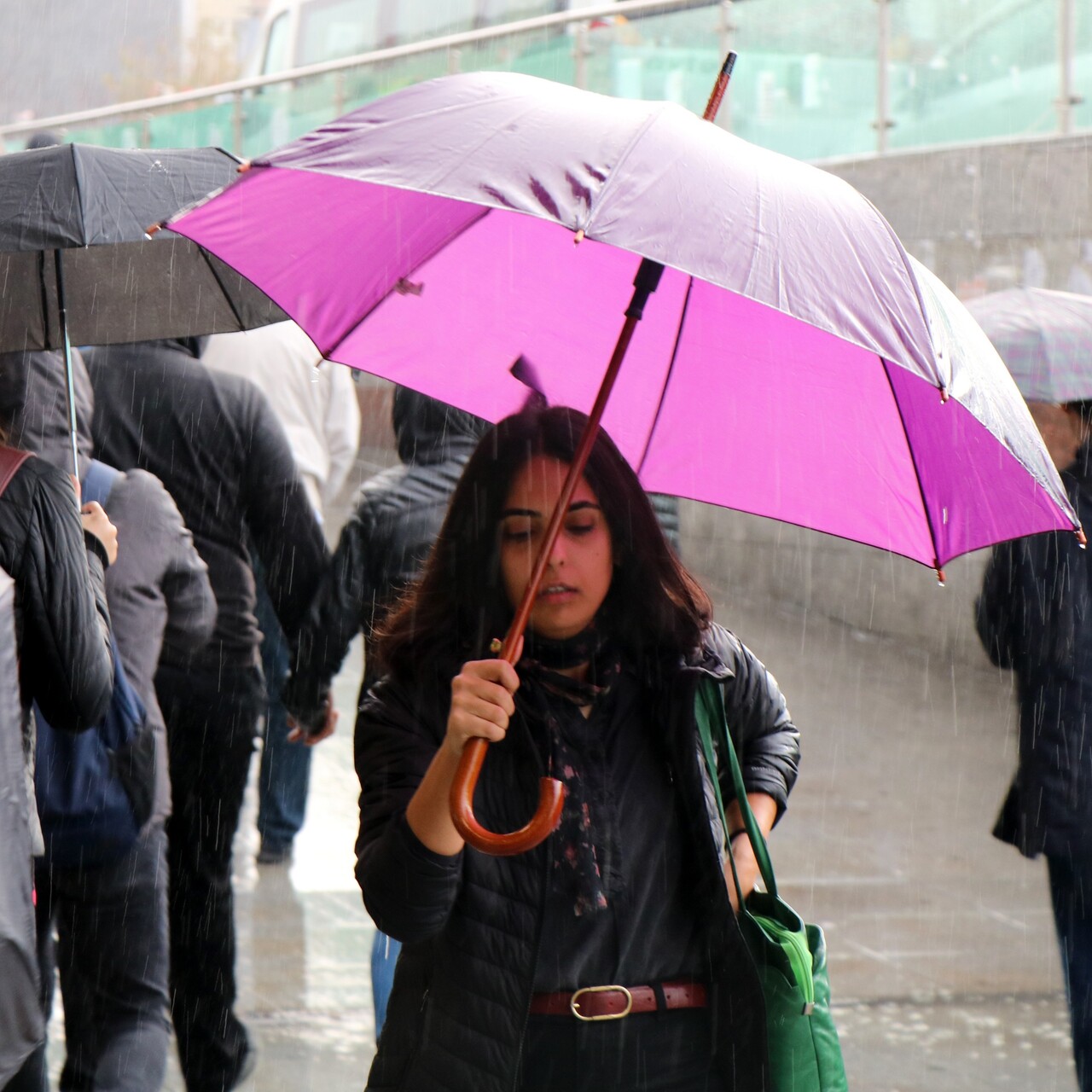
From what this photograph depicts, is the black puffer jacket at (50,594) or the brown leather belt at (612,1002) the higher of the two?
the black puffer jacket at (50,594)

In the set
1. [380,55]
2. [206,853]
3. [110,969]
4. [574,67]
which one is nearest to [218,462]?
[206,853]

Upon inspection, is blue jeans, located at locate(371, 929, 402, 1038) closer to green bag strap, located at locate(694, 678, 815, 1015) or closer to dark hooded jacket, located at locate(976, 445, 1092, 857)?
dark hooded jacket, located at locate(976, 445, 1092, 857)

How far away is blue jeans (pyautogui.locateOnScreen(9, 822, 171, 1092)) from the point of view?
12.7ft

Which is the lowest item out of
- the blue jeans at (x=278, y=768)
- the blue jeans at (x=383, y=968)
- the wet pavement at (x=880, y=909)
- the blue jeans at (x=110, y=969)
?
the wet pavement at (x=880, y=909)

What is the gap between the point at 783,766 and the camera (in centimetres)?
311

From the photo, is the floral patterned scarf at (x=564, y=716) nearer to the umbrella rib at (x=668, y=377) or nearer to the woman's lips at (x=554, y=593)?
the woman's lips at (x=554, y=593)

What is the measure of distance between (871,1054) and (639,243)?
3.70m

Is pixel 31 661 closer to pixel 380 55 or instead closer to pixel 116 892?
pixel 116 892

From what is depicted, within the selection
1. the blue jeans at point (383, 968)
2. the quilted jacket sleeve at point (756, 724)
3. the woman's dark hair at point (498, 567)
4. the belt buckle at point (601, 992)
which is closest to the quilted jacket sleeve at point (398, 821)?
the woman's dark hair at point (498, 567)

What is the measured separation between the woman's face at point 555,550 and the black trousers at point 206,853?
2197 millimetres

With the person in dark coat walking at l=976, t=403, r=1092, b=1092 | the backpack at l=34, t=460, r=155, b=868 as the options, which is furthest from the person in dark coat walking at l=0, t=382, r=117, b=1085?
the person in dark coat walking at l=976, t=403, r=1092, b=1092

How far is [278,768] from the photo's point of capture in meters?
6.96

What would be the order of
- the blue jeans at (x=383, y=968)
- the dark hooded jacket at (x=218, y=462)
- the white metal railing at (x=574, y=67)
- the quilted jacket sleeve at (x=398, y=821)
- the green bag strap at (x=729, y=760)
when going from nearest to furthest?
1. the quilted jacket sleeve at (x=398, y=821)
2. the green bag strap at (x=729, y=760)
3. the blue jeans at (x=383, y=968)
4. the dark hooded jacket at (x=218, y=462)
5. the white metal railing at (x=574, y=67)

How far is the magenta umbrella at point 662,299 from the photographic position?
2.53m
